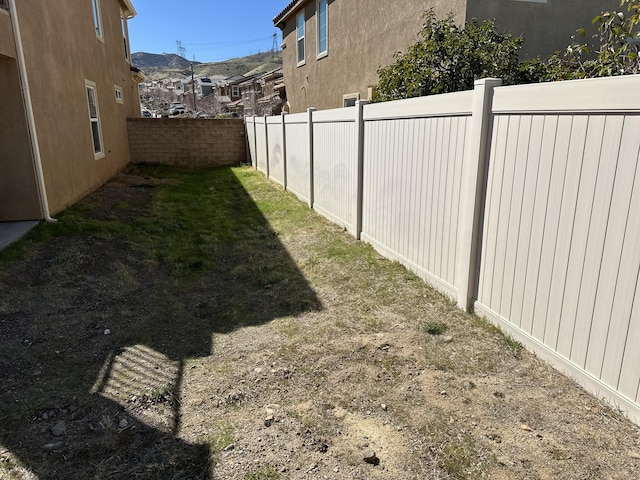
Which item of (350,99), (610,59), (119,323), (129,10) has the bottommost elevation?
(119,323)

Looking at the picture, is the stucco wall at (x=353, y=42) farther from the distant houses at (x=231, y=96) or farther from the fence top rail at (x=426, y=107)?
the distant houses at (x=231, y=96)

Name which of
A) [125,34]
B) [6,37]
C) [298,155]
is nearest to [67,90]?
[6,37]

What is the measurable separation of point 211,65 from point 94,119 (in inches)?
5951

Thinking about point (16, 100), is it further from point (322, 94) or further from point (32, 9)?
point (322, 94)

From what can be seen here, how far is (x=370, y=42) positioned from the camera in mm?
10367

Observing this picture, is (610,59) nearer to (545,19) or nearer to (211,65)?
(545,19)

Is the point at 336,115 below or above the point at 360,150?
above

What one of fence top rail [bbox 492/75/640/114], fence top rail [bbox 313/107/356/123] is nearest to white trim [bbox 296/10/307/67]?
fence top rail [bbox 313/107/356/123]

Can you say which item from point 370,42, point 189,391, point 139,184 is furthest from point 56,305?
point 370,42

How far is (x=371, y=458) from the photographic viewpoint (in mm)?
2363

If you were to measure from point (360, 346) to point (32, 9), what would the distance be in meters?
7.26

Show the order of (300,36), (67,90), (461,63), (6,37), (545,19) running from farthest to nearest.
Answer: (300,36) < (67,90) < (545,19) < (461,63) < (6,37)

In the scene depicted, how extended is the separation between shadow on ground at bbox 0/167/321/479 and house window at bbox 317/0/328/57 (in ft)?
24.9

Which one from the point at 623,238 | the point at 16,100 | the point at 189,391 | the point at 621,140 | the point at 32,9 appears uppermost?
the point at 32,9
